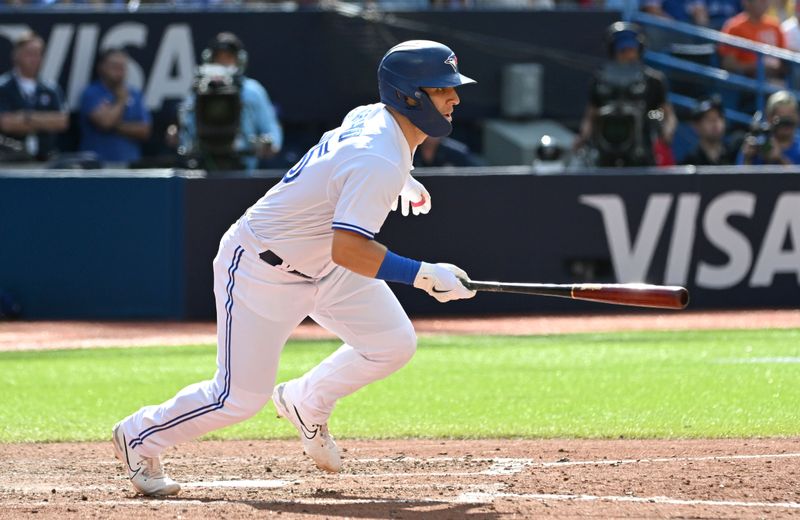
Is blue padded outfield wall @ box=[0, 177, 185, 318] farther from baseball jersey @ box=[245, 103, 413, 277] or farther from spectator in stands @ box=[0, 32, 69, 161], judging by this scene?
baseball jersey @ box=[245, 103, 413, 277]

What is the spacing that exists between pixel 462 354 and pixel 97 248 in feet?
13.4

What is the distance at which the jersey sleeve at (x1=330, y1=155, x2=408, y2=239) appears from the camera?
5457mm

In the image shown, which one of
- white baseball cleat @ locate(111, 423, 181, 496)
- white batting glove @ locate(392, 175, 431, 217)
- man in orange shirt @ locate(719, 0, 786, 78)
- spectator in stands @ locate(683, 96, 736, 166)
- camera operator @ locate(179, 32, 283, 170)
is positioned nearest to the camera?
white baseball cleat @ locate(111, 423, 181, 496)

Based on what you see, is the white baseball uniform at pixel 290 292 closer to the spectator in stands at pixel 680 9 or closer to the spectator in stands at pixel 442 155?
the spectator in stands at pixel 442 155

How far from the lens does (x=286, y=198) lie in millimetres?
5855

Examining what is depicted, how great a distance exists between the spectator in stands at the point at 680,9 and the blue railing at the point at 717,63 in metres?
0.23

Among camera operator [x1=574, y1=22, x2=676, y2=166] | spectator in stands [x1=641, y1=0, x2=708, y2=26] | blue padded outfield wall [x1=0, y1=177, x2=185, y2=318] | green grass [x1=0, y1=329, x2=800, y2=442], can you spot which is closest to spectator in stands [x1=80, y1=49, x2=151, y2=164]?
blue padded outfield wall [x1=0, y1=177, x2=185, y2=318]

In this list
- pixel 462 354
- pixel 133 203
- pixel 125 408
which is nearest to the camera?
pixel 125 408

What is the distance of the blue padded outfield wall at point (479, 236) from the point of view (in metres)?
13.4

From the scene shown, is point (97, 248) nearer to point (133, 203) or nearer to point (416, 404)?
point (133, 203)

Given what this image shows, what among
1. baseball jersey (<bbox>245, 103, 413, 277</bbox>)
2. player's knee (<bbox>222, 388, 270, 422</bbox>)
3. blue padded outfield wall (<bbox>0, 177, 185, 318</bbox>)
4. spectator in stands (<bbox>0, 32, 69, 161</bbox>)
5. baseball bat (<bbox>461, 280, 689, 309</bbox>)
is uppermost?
baseball jersey (<bbox>245, 103, 413, 277</bbox>)

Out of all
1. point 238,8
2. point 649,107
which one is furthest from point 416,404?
point 238,8

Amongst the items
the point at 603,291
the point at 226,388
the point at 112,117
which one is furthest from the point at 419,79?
the point at 112,117

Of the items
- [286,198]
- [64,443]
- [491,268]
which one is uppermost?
[286,198]
